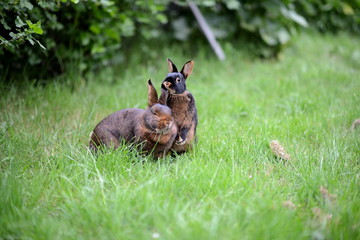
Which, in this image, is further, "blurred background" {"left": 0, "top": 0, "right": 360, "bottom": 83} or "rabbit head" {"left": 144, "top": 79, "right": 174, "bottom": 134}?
"blurred background" {"left": 0, "top": 0, "right": 360, "bottom": 83}

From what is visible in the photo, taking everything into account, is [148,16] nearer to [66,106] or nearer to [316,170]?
[66,106]

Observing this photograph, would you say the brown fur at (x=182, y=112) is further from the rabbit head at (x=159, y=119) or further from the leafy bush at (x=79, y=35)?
the leafy bush at (x=79, y=35)

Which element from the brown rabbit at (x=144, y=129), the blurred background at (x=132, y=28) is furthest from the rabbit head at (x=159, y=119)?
the blurred background at (x=132, y=28)

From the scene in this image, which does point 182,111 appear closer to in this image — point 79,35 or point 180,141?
point 180,141

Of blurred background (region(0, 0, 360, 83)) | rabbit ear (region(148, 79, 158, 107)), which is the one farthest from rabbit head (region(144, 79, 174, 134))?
blurred background (region(0, 0, 360, 83))

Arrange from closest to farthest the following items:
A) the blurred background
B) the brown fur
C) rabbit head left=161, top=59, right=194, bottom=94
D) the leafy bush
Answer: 1. rabbit head left=161, top=59, right=194, bottom=94
2. the brown fur
3. the blurred background
4. the leafy bush

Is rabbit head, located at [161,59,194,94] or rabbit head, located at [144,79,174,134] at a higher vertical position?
rabbit head, located at [161,59,194,94]

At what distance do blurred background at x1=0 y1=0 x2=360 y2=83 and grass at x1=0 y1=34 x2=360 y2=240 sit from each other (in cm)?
49

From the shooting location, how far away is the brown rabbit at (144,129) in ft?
10.3

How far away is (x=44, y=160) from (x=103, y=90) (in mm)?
2095

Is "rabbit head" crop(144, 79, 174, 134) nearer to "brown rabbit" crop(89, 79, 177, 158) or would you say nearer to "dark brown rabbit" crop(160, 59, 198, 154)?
"brown rabbit" crop(89, 79, 177, 158)

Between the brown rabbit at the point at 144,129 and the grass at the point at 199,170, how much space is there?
15 centimetres

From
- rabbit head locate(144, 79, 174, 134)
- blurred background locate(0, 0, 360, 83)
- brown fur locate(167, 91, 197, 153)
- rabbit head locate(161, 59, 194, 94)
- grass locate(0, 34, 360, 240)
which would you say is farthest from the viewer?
blurred background locate(0, 0, 360, 83)

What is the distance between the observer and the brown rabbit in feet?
10.3
